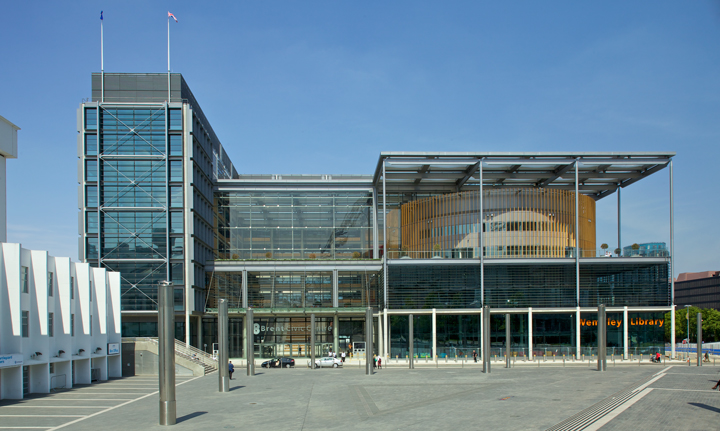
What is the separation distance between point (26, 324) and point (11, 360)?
3178mm

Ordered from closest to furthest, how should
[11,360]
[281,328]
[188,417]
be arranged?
[188,417] < [11,360] < [281,328]

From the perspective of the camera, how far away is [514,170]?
223 ft

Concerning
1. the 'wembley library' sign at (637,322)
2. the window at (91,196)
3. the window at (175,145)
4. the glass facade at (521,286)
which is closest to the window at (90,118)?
the window at (91,196)

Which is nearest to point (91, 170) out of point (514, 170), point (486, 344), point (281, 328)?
point (281, 328)

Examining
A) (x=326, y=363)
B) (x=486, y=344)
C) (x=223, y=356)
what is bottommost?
(x=326, y=363)

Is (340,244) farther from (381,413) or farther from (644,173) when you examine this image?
(381,413)

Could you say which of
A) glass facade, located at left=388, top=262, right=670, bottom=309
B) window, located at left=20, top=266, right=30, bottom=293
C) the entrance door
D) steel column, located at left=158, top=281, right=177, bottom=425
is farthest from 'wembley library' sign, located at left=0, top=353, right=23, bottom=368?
glass facade, located at left=388, top=262, right=670, bottom=309

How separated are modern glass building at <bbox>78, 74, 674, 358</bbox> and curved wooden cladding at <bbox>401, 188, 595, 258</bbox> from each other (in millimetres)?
144

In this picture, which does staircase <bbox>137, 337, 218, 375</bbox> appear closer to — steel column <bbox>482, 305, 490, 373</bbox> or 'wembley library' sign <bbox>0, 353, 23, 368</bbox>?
'wembley library' sign <bbox>0, 353, 23, 368</bbox>

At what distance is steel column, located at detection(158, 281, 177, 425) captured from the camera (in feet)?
79.4

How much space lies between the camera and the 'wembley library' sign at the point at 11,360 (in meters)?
31.1

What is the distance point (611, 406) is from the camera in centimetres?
2700

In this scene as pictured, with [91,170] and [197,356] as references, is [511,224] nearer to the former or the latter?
[197,356]

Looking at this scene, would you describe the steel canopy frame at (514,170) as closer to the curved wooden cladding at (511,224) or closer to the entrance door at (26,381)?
the curved wooden cladding at (511,224)
